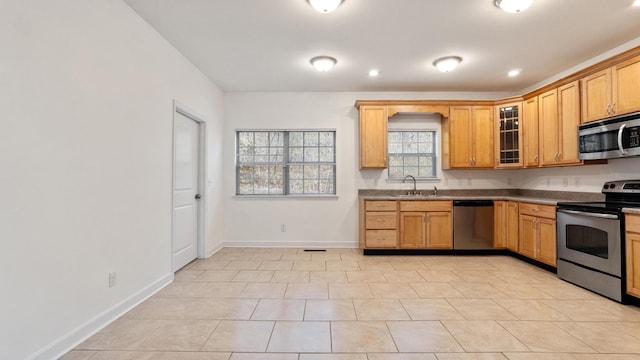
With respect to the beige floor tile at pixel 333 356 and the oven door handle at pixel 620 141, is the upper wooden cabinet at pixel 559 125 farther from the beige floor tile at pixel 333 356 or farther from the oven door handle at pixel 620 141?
the beige floor tile at pixel 333 356

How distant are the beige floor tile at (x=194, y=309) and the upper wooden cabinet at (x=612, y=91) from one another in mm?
4097

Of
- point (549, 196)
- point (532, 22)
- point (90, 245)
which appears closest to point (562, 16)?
point (532, 22)

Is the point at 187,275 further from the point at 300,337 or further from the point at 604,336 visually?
the point at 604,336

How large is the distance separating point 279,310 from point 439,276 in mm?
2005

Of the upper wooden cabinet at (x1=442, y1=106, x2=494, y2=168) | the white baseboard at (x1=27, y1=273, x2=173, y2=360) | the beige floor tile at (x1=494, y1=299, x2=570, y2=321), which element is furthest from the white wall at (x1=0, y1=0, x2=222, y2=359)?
A: the upper wooden cabinet at (x1=442, y1=106, x2=494, y2=168)

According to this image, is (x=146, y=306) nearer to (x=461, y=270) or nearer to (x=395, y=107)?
(x=461, y=270)

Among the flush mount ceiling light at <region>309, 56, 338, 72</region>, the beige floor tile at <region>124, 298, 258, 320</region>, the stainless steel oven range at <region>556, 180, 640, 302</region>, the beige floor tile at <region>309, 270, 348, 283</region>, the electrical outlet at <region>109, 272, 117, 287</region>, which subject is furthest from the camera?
the flush mount ceiling light at <region>309, 56, 338, 72</region>

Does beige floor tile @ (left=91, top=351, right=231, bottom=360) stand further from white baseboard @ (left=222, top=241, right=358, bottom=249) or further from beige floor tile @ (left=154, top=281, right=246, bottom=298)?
white baseboard @ (left=222, top=241, right=358, bottom=249)

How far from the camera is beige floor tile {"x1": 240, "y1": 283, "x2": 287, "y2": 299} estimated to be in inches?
119

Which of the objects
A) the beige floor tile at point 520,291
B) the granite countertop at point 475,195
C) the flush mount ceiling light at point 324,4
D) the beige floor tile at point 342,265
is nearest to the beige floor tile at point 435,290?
the beige floor tile at point 520,291

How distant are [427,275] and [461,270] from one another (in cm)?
55

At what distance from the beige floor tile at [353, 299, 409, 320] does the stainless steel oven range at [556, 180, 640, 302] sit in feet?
6.66

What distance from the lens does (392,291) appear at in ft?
10.3

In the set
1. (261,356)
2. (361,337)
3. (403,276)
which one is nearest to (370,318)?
(361,337)
